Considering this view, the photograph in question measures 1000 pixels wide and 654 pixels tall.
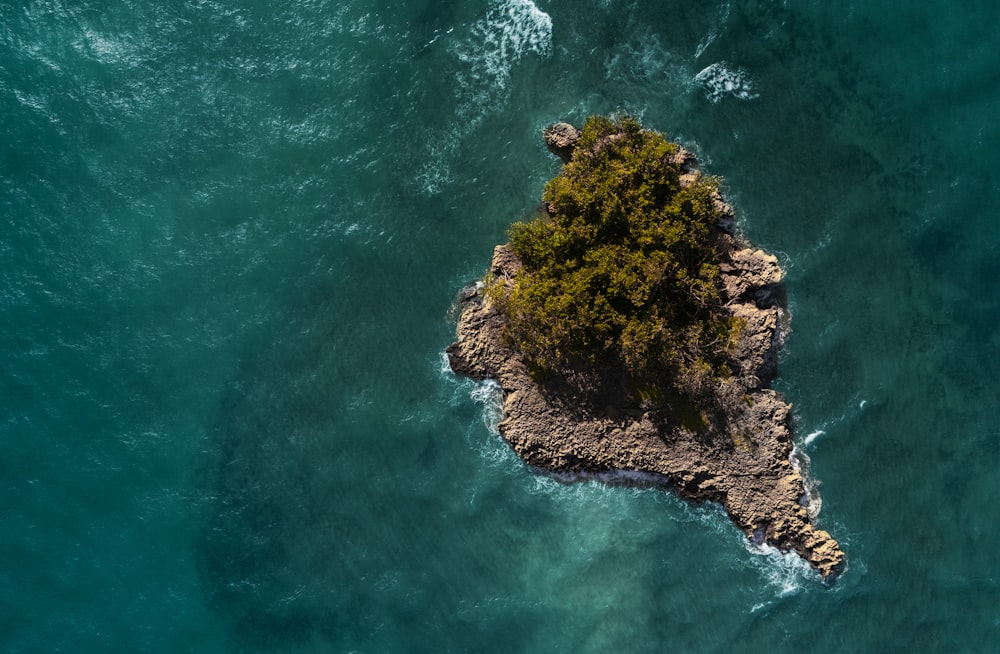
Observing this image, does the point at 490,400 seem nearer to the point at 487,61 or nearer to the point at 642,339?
the point at 642,339

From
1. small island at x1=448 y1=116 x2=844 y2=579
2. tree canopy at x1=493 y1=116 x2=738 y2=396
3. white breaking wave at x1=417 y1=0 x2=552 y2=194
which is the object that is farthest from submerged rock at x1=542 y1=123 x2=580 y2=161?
white breaking wave at x1=417 y1=0 x2=552 y2=194

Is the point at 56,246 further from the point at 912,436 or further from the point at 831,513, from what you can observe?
the point at 912,436

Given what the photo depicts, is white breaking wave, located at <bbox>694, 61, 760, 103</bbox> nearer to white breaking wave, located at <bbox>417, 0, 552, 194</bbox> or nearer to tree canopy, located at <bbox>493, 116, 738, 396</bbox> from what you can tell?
tree canopy, located at <bbox>493, 116, 738, 396</bbox>

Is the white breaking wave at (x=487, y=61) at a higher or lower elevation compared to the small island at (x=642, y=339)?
higher

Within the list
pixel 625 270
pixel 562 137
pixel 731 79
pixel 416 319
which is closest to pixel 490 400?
pixel 416 319

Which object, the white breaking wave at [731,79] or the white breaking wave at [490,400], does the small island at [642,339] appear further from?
the white breaking wave at [731,79]

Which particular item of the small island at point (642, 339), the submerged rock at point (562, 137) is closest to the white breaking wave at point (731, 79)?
the small island at point (642, 339)

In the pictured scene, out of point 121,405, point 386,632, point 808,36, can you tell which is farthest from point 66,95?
point 808,36
